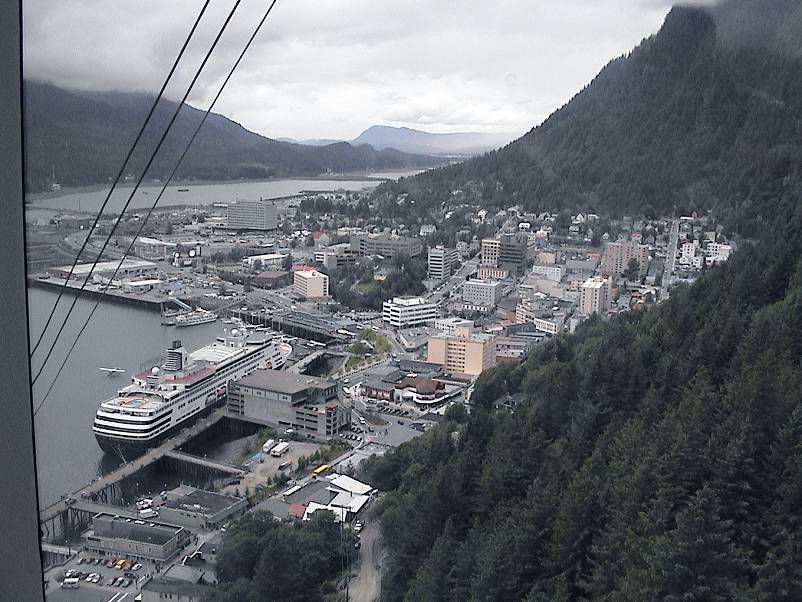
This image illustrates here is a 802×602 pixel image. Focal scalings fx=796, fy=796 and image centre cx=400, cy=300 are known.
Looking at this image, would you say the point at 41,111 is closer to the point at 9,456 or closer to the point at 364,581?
the point at 9,456

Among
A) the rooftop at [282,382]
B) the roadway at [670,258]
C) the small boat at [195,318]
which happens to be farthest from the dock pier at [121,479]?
the roadway at [670,258]

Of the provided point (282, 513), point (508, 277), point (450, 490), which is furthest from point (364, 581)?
point (508, 277)

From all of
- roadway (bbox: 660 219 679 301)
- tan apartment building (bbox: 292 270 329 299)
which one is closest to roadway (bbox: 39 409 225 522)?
roadway (bbox: 660 219 679 301)

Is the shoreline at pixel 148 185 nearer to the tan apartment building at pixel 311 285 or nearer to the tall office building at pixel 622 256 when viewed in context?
the tan apartment building at pixel 311 285

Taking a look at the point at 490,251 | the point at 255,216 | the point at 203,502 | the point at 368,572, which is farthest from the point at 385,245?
the point at 368,572

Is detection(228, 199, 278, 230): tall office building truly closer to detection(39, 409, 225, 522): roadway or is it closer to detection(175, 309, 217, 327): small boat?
detection(175, 309, 217, 327): small boat

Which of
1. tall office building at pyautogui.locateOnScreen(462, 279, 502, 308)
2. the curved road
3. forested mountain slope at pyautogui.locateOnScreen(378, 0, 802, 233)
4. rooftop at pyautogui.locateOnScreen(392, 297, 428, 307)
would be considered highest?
forested mountain slope at pyautogui.locateOnScreen(378, 0, 802, 233)

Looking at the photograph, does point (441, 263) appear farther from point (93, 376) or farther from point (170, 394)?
point (93, 376)
